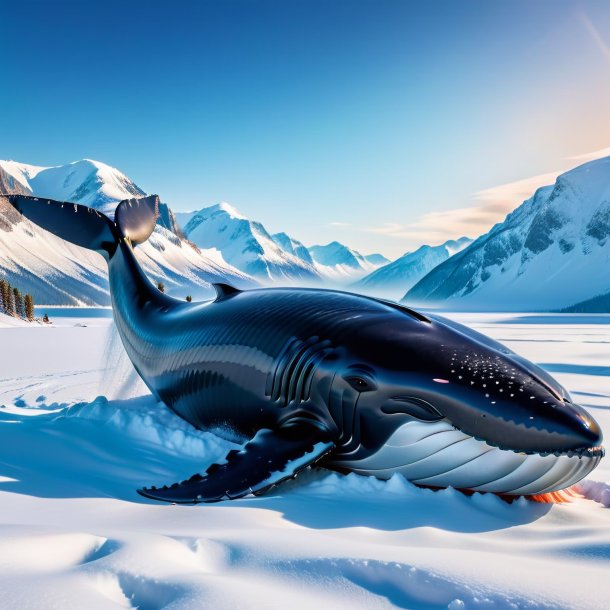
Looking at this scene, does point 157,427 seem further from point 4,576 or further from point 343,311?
point 4,576

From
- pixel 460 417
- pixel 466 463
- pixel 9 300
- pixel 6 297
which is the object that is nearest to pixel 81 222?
pixel 460 417

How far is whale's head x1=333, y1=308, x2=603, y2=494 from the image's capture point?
13.9ft

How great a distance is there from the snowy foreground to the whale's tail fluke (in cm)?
505

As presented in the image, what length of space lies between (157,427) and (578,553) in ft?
15.0

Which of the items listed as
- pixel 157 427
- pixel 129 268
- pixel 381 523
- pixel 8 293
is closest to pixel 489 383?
pixel 381 523

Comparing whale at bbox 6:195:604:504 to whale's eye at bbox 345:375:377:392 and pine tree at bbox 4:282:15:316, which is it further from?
pine tree at bbox 4:282:15:316

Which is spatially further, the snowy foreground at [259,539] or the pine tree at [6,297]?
the pine tree at [6,297]

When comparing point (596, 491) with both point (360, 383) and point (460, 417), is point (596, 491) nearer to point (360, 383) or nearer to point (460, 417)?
point (460, 417)

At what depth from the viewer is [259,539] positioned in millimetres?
3223

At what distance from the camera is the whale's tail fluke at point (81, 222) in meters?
10.3

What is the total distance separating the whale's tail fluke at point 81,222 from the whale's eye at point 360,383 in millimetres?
7182

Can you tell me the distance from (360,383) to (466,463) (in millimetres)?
1060

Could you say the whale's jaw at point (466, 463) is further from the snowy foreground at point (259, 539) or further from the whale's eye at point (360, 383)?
the whale's eye at point (360, 383)

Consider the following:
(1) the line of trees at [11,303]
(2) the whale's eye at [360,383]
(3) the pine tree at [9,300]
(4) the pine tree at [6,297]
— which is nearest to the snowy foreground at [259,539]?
(2) the whale's eye at [360,383]
